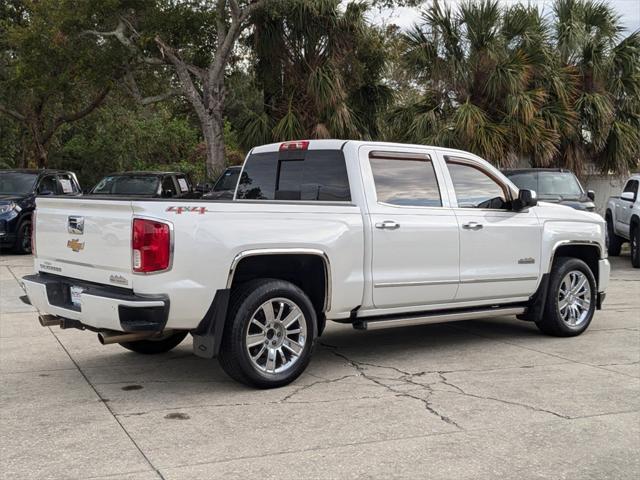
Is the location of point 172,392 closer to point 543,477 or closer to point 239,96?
point 543,477

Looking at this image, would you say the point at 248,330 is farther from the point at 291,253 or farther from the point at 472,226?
the point at 472,226

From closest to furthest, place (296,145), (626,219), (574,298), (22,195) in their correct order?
(296,145), (574,298), (626,219), (22,195)

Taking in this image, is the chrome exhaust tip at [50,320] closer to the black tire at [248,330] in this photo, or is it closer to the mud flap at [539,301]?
the black tire at [248,330]

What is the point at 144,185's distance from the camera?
1764cm

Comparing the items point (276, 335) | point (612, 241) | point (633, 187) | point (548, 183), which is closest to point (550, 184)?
point (548, 183)

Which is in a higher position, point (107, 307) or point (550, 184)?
point (550, 184)

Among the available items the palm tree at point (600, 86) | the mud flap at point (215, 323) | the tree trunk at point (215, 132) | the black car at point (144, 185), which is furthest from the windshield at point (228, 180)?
the mud flap at point (215, 323)

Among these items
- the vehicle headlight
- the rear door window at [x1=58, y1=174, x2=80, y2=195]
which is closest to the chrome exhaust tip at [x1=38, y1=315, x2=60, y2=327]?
the vehicle headlight

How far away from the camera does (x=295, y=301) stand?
623cm

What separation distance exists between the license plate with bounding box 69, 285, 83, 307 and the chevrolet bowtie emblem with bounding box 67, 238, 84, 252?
0.29 metres

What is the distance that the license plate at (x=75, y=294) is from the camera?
5.99m

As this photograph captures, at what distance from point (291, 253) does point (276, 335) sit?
2.15 feet

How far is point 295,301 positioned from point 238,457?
182 centimetres

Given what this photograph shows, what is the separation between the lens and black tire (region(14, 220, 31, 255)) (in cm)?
1703
